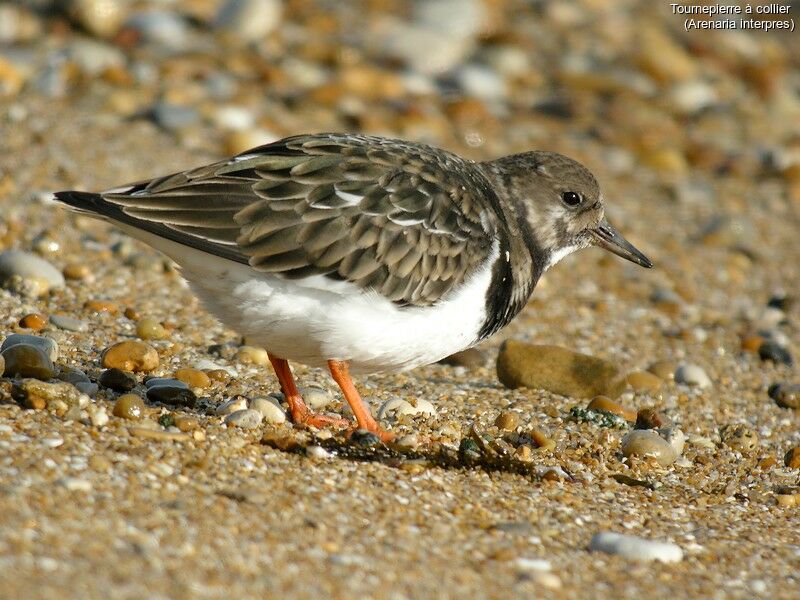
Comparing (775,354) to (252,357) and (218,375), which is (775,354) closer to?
(252,357)

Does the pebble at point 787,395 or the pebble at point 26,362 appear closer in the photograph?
the pebble at point 26,362

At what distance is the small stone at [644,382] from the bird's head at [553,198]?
0.77m

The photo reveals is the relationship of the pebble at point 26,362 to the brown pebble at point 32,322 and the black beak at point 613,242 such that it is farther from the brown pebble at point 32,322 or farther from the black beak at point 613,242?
the black beak at point 613,242

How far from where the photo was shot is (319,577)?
3.15 meters

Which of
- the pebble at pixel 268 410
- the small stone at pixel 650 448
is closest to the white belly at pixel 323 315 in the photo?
the pebble at pixel 268 410

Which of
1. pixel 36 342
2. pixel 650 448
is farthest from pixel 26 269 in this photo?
pixel 650 448

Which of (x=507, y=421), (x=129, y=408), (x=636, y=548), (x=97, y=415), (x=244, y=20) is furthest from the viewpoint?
(x=244, y=20)

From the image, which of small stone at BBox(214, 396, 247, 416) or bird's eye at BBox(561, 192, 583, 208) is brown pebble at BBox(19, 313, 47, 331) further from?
bird's eye at BBox(561, 192, 583, 208)

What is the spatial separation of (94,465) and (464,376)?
2192 millimetres

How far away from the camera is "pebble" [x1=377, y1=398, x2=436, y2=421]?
466 cm

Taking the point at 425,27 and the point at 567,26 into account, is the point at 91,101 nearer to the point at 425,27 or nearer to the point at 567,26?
the point at 425,27

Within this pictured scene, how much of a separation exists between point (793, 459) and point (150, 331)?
9.30 feet

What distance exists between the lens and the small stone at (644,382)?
538cm

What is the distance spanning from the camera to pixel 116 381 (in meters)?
4.39
